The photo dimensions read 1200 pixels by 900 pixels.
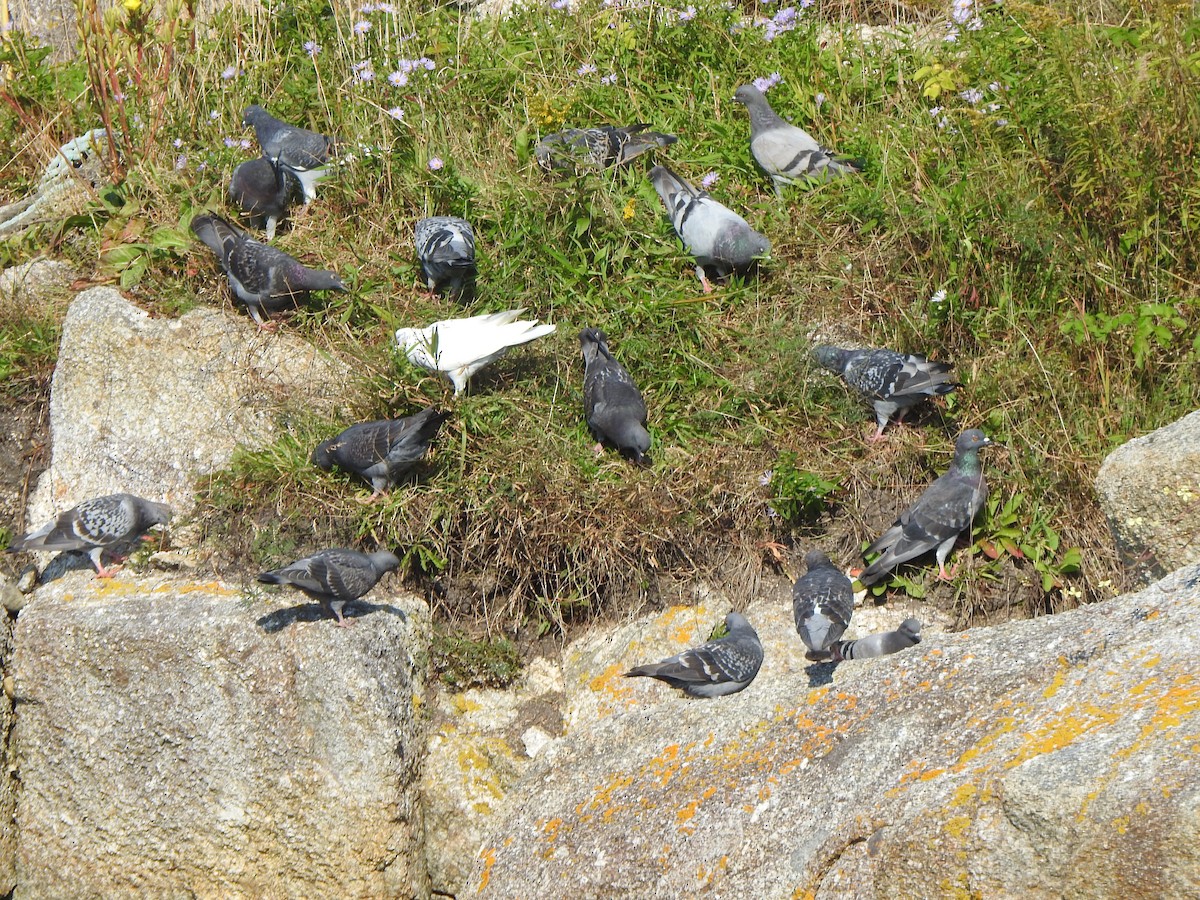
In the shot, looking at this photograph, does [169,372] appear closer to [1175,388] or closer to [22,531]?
[22,531]

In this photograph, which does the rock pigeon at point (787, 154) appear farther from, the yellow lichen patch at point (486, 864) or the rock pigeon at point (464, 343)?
the yellow lichen patch at point (486, 864)

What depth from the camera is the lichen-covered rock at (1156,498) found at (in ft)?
12.9

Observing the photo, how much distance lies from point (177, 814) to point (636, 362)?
9.58ft

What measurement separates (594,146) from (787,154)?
1069 millimetres

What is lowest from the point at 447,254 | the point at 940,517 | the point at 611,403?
the point at 940,517

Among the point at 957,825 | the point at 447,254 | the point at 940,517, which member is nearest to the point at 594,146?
the point at 447,254

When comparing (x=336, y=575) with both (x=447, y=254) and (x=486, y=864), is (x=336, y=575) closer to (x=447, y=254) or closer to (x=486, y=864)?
(x=486, y=864)

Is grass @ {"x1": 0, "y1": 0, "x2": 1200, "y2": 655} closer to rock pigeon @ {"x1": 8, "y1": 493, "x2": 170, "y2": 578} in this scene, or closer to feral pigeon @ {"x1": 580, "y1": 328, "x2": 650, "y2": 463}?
feral pigeon @ {"x1": 580, "y1": 328, "x2": 650, "y2": 463}

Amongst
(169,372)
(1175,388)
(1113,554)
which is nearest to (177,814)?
(169,372)

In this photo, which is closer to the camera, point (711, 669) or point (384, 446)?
point (711, 669)

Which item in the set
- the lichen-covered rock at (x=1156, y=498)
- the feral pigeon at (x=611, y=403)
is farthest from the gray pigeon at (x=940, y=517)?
the feral pigeon at (x=611, y=403)

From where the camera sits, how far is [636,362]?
5.72 m

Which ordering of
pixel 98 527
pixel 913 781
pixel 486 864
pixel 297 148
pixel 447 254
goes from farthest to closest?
pixel 297 148
pixel 447 254
pixel 98 527
pixel 486 864
pixel 913 781

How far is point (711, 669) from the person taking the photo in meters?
4.32
